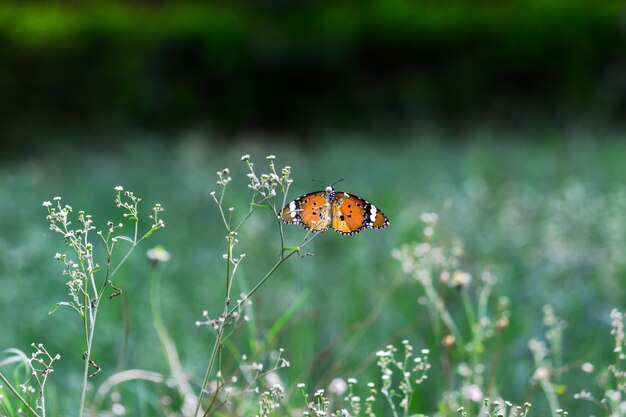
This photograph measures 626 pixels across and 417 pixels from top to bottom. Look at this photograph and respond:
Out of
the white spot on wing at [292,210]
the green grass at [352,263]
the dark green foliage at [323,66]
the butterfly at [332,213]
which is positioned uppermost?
the dark green foliage at [323,66]

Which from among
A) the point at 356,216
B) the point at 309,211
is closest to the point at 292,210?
the point at 309,211

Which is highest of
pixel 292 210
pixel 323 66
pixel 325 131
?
pixel 323 66

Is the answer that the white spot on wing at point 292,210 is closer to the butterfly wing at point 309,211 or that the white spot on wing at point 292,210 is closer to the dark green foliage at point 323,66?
the butterfly wing at point 309,211

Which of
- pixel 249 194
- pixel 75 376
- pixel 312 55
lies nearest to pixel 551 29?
pixel 312 55

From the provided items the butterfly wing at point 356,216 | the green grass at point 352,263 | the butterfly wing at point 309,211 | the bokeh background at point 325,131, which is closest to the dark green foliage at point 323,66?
the bokeh background at point 325,131

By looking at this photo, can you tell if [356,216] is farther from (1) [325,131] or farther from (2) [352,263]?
(1) [325,131]
